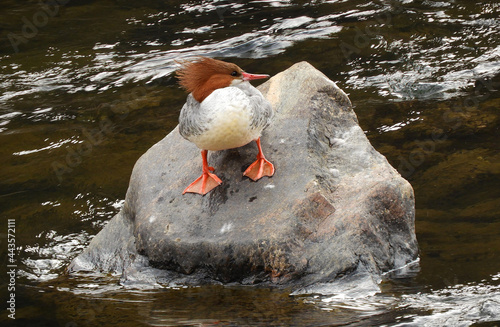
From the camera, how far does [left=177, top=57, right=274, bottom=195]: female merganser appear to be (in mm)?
4074

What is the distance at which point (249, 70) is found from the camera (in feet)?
27.8

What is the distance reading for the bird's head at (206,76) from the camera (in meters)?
4.24

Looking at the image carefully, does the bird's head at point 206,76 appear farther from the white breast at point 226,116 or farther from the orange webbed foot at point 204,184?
the orange webbed foot at point 204,184

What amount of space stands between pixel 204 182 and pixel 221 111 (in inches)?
28.1

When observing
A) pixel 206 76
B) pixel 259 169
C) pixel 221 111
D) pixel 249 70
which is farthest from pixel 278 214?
pixel 249 70

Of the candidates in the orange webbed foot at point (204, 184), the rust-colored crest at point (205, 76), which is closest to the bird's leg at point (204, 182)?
the orange webbed foot at point (204, 184)

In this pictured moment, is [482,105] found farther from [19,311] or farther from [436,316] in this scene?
[19,311]

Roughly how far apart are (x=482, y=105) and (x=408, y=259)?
339 centimetres

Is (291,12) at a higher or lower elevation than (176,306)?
higher

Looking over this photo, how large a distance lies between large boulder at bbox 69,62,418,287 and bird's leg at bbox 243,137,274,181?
5cm

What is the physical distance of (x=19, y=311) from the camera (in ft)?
13.1

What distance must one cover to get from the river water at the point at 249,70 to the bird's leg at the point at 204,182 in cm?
79

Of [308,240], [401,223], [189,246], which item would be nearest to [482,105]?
[401,223]

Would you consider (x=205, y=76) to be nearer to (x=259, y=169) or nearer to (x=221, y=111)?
(x=221, y=111)
